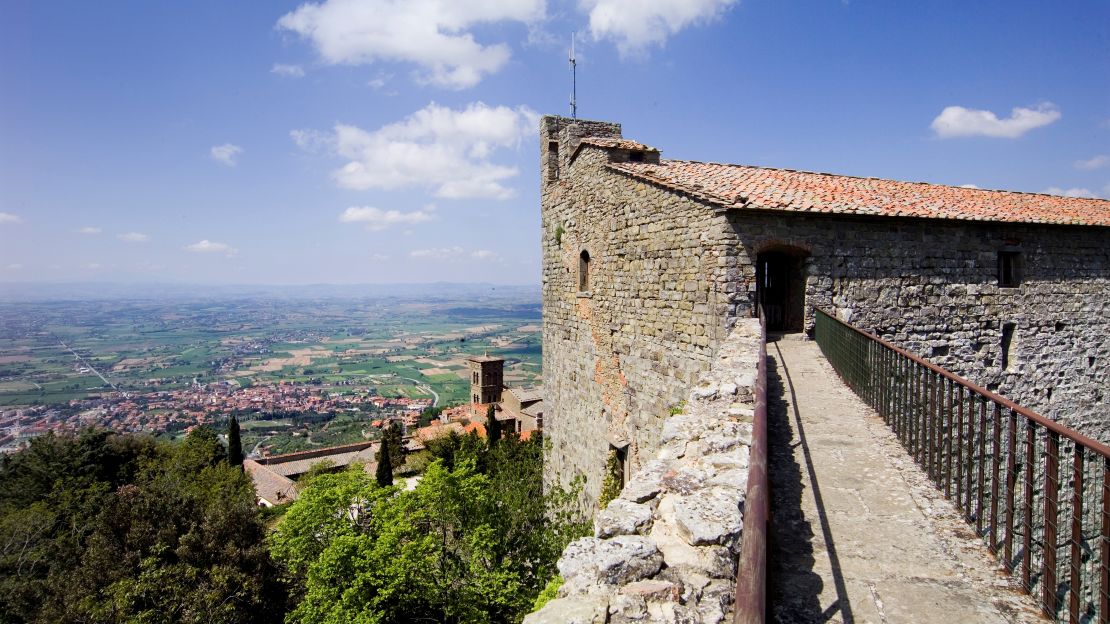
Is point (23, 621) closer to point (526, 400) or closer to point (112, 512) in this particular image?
point (112, 512)

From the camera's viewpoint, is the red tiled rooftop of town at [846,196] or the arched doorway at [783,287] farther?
the arched doorway at [783,287]

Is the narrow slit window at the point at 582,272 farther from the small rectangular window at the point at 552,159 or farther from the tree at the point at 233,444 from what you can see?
the tree at the point at 233,444

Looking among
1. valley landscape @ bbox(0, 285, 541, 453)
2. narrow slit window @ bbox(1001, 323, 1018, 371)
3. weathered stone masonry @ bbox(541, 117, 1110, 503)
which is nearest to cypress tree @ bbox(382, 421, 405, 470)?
valley landscape @ bbox(0, 285, 541, 453)

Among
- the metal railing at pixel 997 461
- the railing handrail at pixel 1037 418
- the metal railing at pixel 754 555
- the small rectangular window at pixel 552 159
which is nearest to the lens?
the metal railing at pixel 754 555

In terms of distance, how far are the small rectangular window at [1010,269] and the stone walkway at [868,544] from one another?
29.0ft

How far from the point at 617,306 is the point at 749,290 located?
302 cm

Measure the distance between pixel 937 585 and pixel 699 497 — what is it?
3.74ft

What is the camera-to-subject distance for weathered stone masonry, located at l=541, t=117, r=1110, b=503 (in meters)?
9.05

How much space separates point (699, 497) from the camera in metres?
3.04

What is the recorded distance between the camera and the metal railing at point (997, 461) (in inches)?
89.1

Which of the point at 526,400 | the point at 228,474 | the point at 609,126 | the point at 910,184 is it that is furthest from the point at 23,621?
the point at 526,400

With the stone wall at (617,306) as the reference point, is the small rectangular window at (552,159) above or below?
above

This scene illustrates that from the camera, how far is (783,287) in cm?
1021

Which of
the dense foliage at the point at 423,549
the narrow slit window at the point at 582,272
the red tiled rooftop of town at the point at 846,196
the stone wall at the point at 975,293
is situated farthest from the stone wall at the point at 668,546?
the narrow slit window at the point at 582,272
